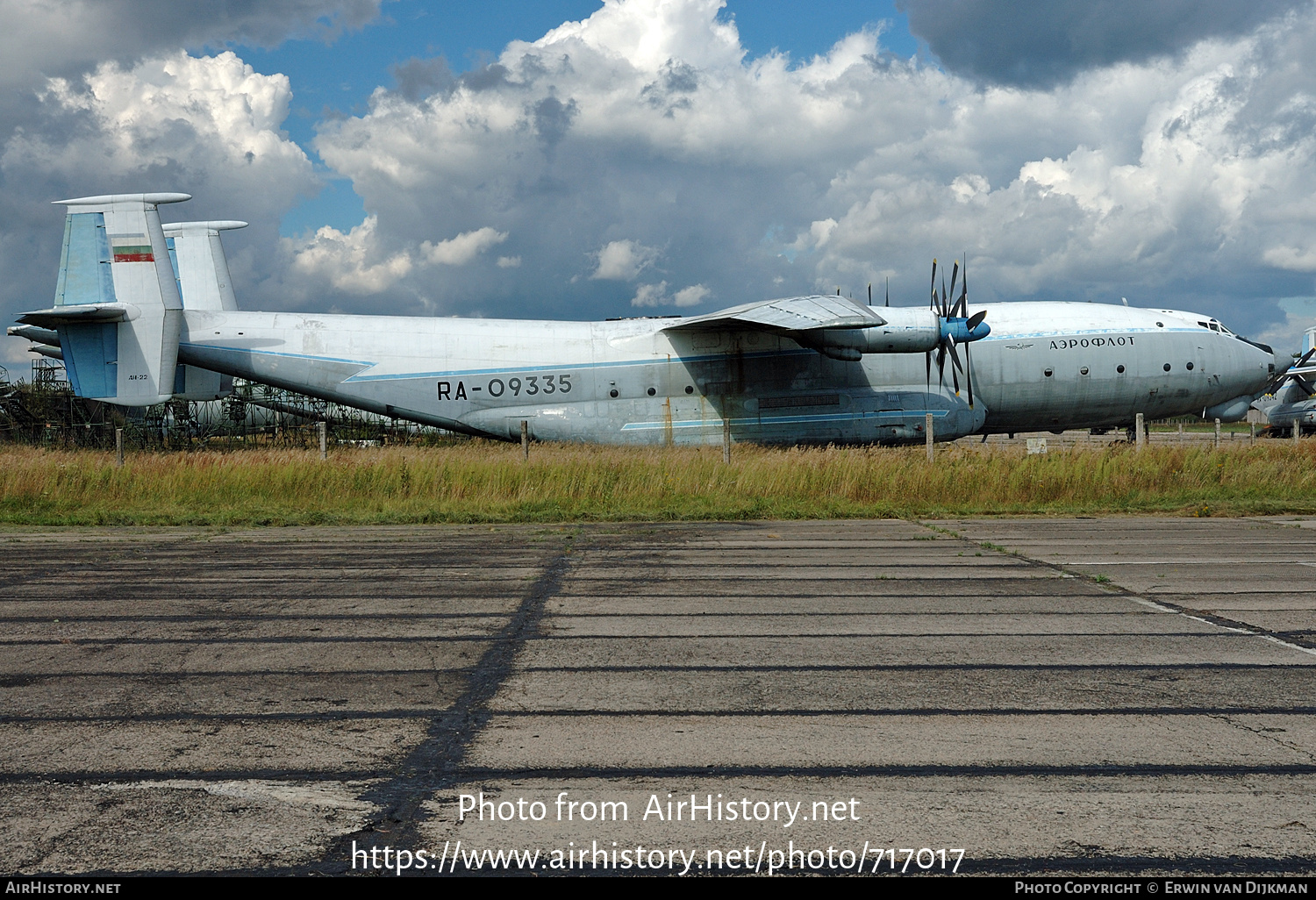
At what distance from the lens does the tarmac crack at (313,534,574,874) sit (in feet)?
13.0

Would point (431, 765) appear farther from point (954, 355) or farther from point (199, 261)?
point (199, 261)

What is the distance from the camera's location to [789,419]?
27969mm

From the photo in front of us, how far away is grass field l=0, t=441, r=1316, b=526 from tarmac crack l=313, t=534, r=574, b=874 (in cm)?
1181

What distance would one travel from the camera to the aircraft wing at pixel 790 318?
24.0 m

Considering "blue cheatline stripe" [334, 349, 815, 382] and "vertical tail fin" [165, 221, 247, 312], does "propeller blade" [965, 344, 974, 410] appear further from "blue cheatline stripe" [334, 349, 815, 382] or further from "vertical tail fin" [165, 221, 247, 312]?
"vertical tail fin" [165, 221, 247, 312]

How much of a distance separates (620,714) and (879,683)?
5.86ft

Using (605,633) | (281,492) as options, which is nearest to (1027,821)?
(605,633)

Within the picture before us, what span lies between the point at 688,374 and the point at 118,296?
50.5 feet

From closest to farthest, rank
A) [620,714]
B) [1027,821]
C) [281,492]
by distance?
[1027,821], [620,714], [281,492]

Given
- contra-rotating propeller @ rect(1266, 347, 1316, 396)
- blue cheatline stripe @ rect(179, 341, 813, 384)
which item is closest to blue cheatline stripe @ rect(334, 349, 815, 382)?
blue cheatline stripe @ rect(179, 341, 813, 384)

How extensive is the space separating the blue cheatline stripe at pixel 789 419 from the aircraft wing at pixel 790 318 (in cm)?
251
